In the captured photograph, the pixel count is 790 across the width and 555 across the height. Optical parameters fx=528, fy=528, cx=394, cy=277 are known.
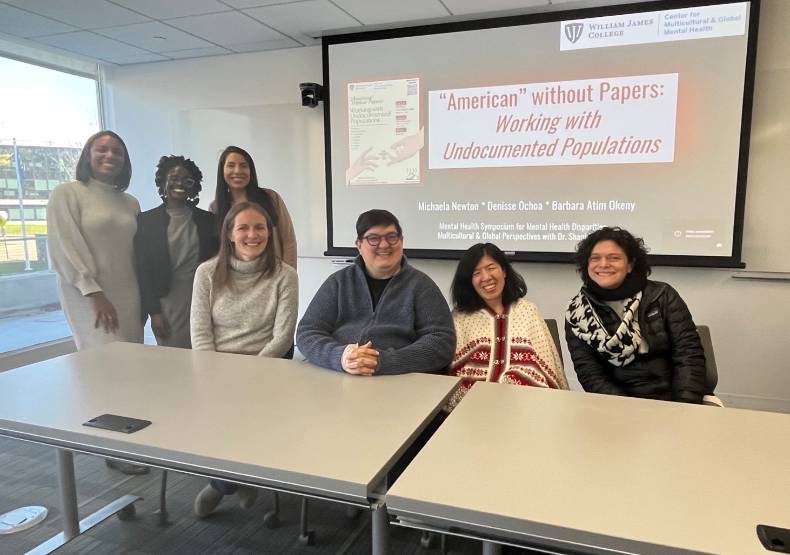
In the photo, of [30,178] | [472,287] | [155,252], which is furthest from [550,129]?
[30,178]

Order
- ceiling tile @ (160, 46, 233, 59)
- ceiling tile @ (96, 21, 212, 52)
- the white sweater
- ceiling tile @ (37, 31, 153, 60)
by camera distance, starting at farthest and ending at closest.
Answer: ceiling tile @ (160, 46, 233, 59), ceiling tile @ (37, 31, 153, 60), ceiling tile @ (96, 21, 212, 52), the white sweater

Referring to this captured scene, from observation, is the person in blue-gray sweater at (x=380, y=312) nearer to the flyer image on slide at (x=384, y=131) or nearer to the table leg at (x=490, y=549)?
the table leg at (x=490, y=549)

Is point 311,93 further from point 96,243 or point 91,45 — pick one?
point 96,243

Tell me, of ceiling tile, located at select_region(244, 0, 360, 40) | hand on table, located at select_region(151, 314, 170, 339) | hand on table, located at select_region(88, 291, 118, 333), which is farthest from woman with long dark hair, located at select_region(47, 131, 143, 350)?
ceiling tile, located at select_region(244, 0, 360, 40)

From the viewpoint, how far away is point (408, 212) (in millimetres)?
3973

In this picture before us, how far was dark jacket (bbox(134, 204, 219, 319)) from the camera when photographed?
10.3 ft

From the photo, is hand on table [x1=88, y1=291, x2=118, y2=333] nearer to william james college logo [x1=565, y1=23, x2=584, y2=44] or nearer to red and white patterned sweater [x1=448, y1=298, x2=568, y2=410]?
red and white patterned sweater [x1=448, y1=298, x2=568, y2=410]

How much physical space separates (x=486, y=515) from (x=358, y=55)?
366cm

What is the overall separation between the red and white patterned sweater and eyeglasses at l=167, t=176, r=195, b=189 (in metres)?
2.10

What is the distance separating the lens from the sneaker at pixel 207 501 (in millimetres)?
2357

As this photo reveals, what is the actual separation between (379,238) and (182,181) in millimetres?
1938

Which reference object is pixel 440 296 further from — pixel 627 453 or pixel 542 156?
pixel 542 156

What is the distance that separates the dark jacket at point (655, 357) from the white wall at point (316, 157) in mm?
1660

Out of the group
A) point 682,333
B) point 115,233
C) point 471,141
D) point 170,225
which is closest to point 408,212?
point 471,141
